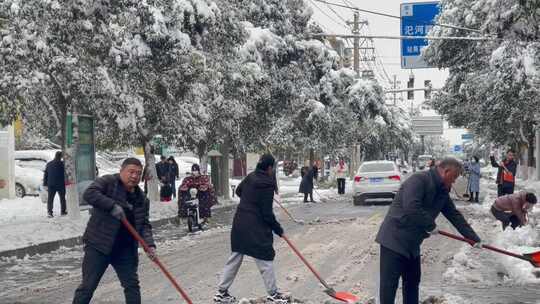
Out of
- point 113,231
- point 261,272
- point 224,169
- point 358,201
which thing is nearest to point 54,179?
point 224,169

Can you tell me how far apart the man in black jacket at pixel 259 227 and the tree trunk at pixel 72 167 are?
1080 cm

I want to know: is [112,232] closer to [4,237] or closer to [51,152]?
[4,237]

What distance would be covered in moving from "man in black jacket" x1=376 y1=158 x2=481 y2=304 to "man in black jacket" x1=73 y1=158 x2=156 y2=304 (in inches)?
80.5

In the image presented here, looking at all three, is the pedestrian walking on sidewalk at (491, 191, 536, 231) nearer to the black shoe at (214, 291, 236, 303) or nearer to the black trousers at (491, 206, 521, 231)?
the black trousers at (491, 206, 521, 231)

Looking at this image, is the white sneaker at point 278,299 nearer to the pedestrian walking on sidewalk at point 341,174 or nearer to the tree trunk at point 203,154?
the tree trunk at point 203,154

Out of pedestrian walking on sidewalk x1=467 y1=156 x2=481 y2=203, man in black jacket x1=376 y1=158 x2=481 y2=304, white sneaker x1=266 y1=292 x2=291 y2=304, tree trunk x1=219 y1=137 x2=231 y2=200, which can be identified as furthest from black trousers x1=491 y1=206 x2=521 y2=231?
tree trunk x1=219 y1=137 x2=231 y2=200

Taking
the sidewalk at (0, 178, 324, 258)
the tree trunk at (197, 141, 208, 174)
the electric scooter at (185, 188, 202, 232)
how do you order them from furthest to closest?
the tree trunk at (197, 141, 208, 174) → the electric scooter at (185, 188, 202, 232) → the sidewalk at (0, 178, 324, 258)

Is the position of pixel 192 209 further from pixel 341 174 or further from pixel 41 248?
pixel 341 174

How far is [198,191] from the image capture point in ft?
64.5

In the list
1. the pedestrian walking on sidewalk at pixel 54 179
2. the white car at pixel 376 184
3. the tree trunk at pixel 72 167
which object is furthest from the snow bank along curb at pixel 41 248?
the white car at pixel 376 184

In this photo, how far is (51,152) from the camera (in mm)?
35469

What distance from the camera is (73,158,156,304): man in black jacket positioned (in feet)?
23.5

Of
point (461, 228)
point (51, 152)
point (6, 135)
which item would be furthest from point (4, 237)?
point (51, 152)

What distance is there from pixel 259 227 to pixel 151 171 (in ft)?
58.3
